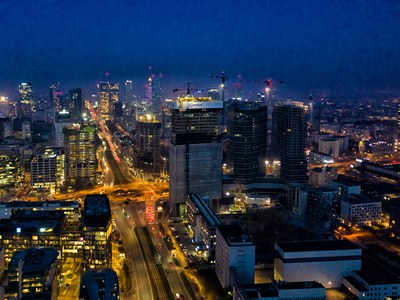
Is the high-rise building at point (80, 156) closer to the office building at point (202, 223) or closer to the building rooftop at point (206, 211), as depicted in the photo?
the building rooftop at point (206, 211)

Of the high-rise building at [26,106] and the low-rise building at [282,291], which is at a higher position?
the high-rise building at [26,106]

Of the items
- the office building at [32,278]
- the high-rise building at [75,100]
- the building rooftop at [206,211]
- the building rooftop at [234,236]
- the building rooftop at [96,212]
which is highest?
the high-rise building at [75,100]

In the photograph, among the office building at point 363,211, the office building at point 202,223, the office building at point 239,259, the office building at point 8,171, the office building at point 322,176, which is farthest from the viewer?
the office building at point 8,171

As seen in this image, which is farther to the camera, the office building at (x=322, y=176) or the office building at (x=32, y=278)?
the office building at (x=322, y=176)

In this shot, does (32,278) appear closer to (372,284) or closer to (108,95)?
(372,284)

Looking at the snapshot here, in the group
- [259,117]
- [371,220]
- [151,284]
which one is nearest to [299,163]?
[259,117]

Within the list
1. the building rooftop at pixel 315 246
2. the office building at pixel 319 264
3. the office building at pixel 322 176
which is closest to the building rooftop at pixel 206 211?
the building rooftop at pixel 315 246

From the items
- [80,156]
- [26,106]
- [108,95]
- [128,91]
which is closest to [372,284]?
[80,156]

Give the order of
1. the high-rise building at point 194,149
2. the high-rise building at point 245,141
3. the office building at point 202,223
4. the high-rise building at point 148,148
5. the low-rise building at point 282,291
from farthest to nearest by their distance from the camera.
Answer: the high-rise building at point 148,148 < the high-rise building at point 245,141 < the high-rise building at point 194,149 < the office building at point 202,223 < the low-rise building at point 282,291
